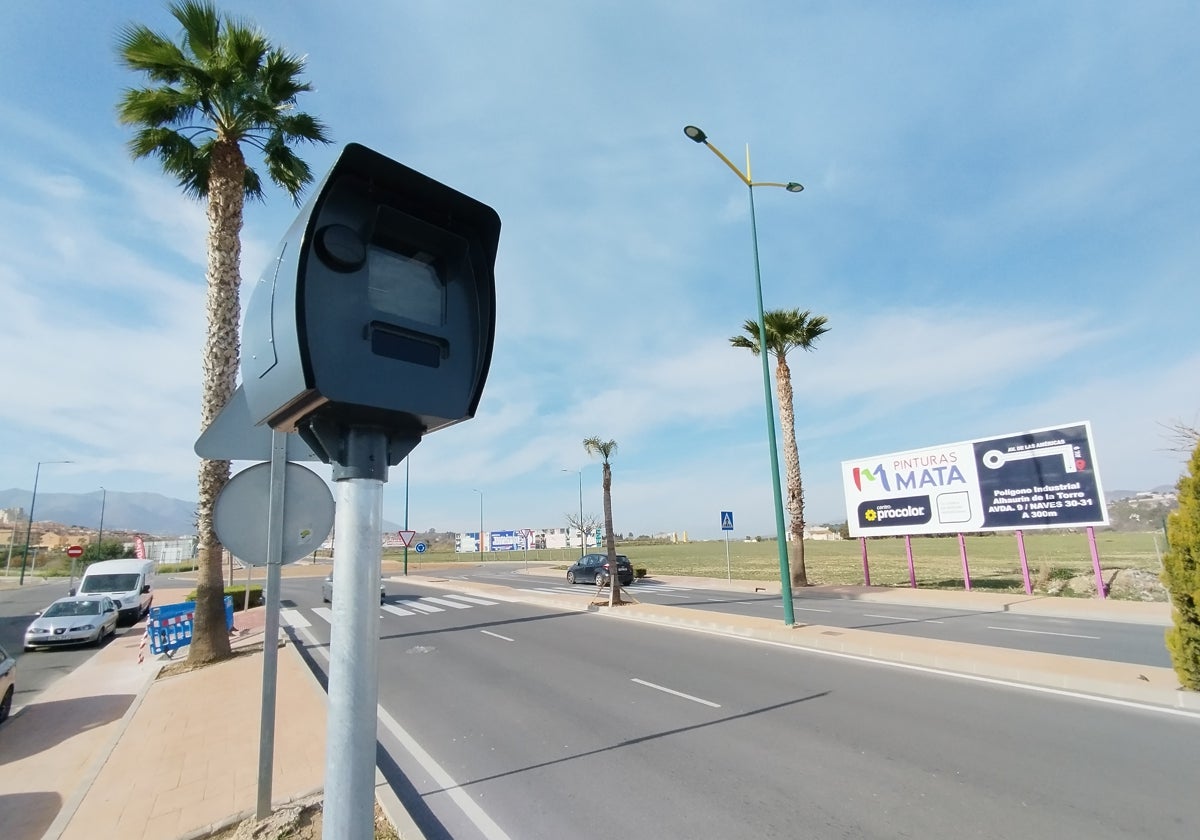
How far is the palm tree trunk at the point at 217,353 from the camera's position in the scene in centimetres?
1123

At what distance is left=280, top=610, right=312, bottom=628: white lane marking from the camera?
1738 centimetres

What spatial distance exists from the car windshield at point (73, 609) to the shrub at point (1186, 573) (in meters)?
22.3

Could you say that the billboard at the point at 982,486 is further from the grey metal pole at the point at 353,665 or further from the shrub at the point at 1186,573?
the grey metal pole at the point at 353,665

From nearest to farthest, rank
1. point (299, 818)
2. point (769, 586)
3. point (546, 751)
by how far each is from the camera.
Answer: point (299, 818) < point (546, 751) < point (769, 586)

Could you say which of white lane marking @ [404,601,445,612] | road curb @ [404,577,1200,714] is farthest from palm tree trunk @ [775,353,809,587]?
white lane marking @ [404,601,445,612]

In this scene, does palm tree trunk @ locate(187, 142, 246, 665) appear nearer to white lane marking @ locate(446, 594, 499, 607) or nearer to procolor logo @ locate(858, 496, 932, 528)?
white lane marking @ locate(446, 594, 499, 607)

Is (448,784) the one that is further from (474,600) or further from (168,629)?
(474,600)

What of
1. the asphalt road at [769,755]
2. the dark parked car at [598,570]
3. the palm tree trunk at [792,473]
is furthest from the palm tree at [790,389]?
the asphalt road at [769,755]

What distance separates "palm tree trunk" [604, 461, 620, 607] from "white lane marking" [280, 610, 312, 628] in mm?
8963

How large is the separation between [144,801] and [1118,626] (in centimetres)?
1854

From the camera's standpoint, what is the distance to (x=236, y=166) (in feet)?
39.1

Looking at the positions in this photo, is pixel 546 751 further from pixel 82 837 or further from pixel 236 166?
pixel 236 166

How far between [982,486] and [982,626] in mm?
9768

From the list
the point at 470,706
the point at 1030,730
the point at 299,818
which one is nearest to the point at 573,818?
the point at 299,818
